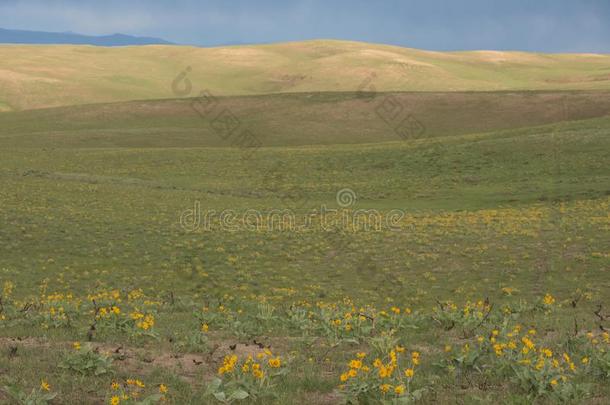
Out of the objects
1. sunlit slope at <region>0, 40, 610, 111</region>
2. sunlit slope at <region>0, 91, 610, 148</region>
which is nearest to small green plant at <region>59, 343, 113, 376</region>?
sunlit slope at <region>0, 91, 610, 148</region>

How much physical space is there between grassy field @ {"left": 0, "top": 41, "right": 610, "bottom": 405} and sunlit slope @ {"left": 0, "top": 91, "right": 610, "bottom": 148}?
53cm

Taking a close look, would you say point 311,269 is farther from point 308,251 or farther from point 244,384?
point 244,384

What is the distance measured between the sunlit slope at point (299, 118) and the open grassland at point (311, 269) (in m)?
1.03

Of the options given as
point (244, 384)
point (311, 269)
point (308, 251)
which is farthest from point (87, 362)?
point (308, 251)

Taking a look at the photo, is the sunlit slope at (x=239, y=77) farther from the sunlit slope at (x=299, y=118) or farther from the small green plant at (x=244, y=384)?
the small green plant at (x=244, y=384)

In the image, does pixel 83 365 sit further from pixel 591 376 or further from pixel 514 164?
pixel 514 164

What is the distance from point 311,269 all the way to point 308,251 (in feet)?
11.9

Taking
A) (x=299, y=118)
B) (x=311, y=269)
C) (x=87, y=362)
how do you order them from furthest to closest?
(x=299, y=118) < (x=311, y=269) < (x=87, y=362)

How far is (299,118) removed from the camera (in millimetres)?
100125

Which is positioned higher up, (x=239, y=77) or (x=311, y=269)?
(x=239, y=77)

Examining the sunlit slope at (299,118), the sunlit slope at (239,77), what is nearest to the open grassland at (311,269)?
the sunlit slope at (299,118)

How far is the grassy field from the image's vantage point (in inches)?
356

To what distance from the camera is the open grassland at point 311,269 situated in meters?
8.97

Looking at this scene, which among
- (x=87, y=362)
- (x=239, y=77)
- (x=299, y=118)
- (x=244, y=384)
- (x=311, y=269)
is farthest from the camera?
(x=239, y=77)
